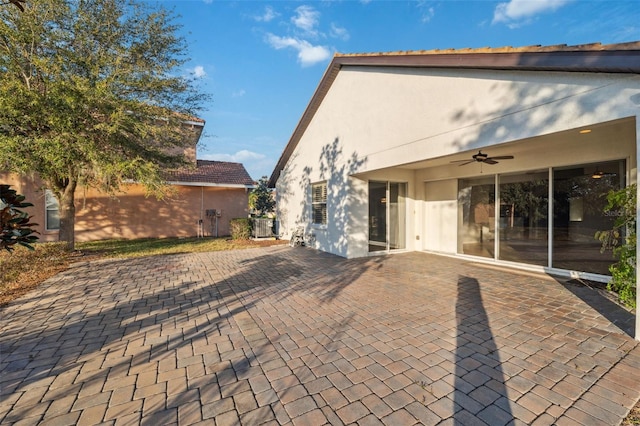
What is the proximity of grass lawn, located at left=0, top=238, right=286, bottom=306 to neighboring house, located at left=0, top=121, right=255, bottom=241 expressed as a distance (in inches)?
48.3

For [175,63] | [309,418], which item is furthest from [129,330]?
[175,63]

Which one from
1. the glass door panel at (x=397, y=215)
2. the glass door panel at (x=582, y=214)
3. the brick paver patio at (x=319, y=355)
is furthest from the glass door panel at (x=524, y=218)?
the glass door panel at (x=397, y=215)

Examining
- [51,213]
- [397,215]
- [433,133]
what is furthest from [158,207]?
[433,133]

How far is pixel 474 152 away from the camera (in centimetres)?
611

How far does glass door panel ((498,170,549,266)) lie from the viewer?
6953 mm

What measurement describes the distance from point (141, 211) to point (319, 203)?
970 cm

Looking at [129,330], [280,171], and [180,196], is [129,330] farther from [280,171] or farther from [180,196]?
[180,196]

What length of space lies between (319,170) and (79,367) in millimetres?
8681

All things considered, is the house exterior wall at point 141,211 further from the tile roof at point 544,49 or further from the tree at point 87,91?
the tile roof at point 544,49

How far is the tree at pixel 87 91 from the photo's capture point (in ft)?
22.9

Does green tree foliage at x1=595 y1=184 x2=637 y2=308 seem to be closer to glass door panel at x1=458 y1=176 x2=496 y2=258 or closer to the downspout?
glass door panel at x1=458 y1=176 x2=496 y2=258

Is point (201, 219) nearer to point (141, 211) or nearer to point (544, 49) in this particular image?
point (141, 211)

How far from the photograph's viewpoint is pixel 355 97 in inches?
340

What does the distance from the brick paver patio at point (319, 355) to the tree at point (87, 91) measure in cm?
387
